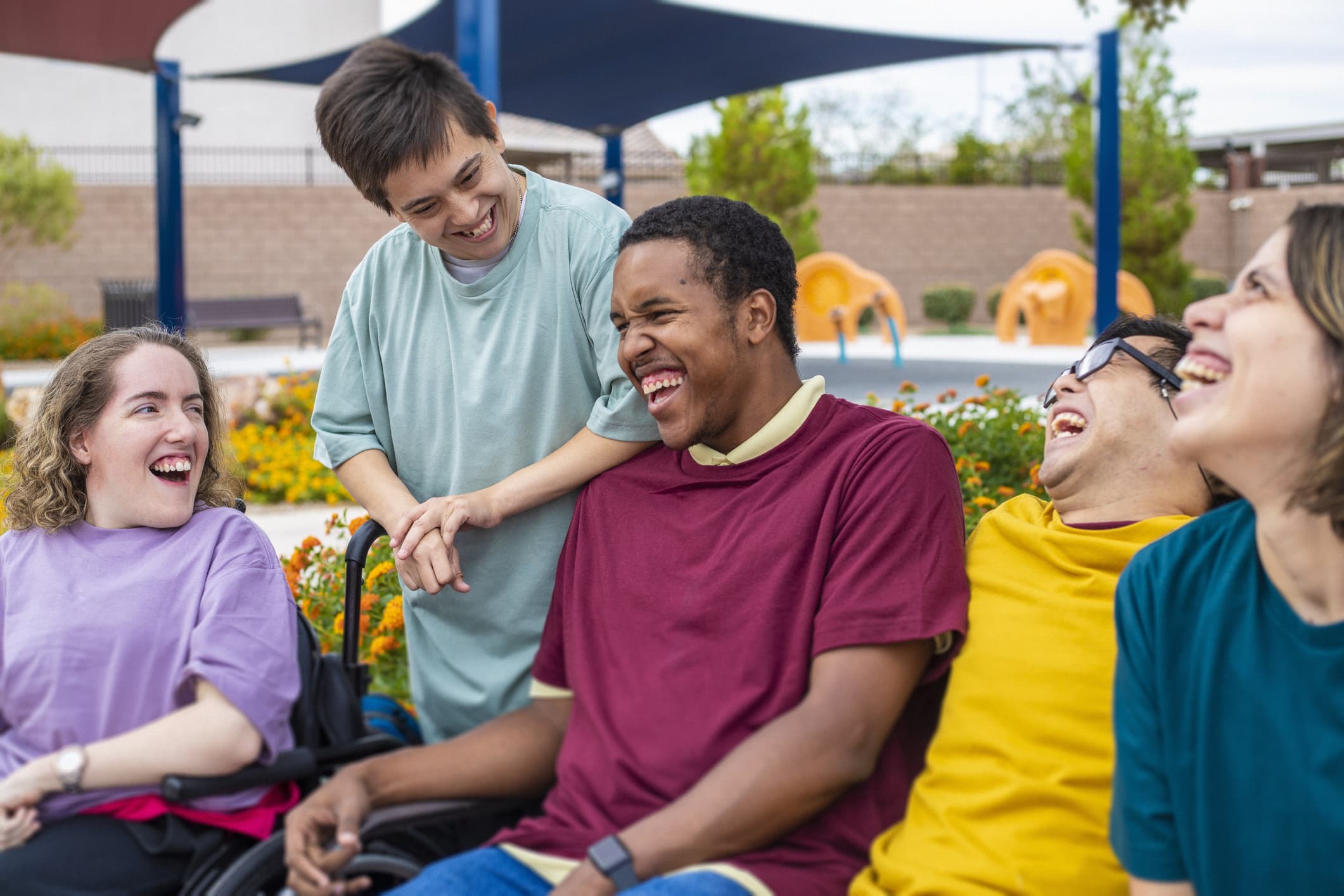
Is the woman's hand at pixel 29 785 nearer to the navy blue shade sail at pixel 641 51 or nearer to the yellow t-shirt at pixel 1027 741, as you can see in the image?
the yellow t-shirt at pixel 1027 741

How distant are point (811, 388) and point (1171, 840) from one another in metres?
0.93

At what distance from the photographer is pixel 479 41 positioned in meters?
6.14

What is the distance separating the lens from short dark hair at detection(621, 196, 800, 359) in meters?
2.05

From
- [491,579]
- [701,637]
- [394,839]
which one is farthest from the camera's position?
[491,579]

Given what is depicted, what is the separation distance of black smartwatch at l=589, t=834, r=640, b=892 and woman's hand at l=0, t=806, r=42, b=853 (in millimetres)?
915

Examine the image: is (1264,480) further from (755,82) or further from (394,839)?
(755,82)

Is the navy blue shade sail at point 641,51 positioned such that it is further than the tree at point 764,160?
No

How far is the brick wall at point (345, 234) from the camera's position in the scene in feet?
72.8

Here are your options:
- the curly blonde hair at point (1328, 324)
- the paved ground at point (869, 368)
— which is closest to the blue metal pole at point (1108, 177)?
the paved ground at point (869, 368)

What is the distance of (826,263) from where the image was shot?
682 inches

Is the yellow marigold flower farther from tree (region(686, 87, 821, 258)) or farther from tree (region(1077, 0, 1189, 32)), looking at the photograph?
tree (region(686, 87, 821, 258))

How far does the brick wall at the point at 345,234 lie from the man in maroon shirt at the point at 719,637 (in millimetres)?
21008

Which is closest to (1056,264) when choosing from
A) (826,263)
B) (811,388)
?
(826,263)

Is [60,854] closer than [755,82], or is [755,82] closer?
[60,854]
